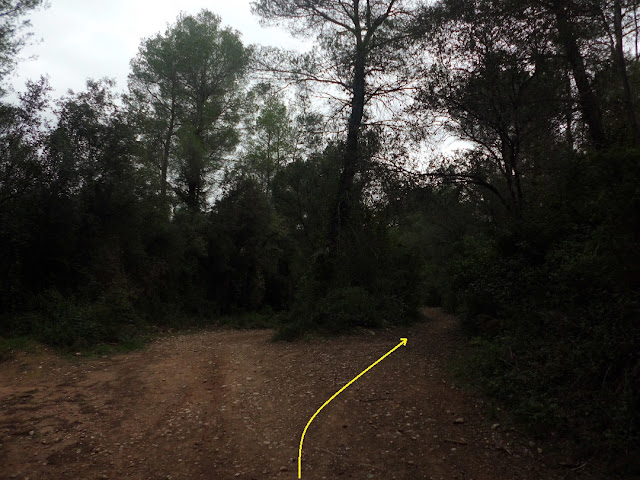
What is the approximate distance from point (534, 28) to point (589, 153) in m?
3.26

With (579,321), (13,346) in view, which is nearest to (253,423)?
(579,321)

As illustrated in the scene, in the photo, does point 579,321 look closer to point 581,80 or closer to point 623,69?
point 623,69

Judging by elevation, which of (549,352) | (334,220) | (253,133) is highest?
(253,133)

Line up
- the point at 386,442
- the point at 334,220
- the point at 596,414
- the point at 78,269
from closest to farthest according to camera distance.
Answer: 1. the point at 596,414
2. the point at 386,442
3. the point at 78,269
4. the point at 334,220

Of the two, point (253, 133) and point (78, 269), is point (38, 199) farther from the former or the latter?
point (253, 133)

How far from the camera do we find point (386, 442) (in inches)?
169

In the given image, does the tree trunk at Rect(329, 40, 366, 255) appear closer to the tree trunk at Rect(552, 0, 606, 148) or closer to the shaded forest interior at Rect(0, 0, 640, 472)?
the shaded forest interior at Rect(0, 0, 640, 472)

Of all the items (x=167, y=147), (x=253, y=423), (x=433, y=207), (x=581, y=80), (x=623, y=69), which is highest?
(x=167, y=147)

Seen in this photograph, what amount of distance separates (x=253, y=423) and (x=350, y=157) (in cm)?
842

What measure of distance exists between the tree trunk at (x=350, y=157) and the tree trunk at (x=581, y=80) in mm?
5369

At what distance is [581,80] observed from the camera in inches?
350

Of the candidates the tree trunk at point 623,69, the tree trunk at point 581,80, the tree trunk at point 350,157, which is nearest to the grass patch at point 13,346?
the tree trunk at point 350,157

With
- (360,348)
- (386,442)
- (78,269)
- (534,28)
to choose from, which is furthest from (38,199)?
(534,28)

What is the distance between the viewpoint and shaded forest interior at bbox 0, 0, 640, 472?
15.9 feet
